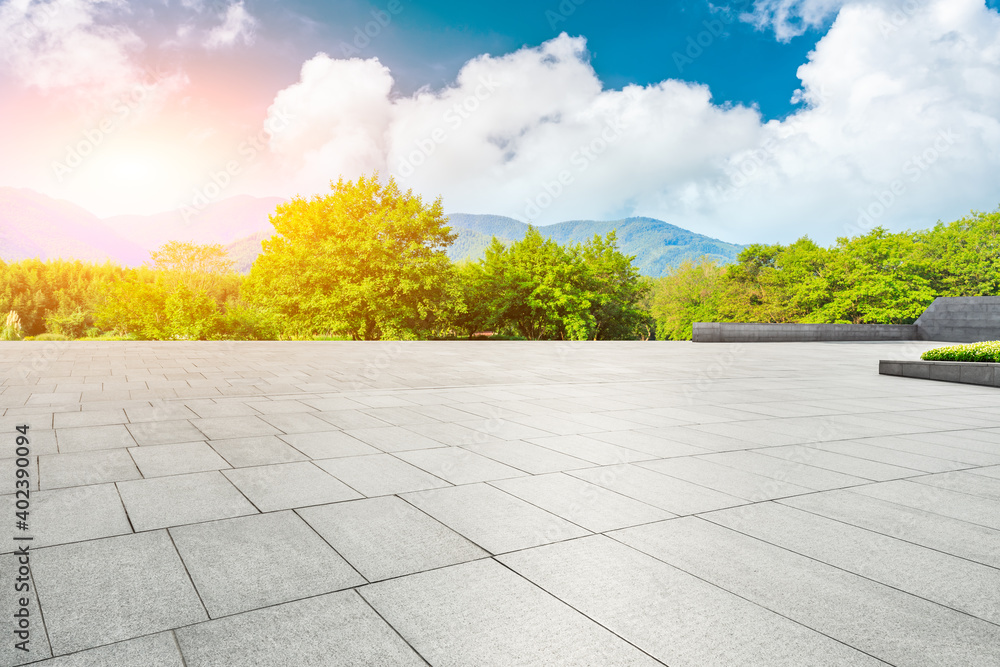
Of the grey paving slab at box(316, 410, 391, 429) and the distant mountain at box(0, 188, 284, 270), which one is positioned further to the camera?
the distant mountain at box(0, 188, 284, 270)

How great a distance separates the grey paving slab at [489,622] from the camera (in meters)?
2.00

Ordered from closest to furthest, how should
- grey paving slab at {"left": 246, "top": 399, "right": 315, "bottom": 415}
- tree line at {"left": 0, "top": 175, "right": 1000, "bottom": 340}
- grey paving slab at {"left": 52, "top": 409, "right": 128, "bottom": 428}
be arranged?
grey paving slab at {"left": 52, "top": 409, "right": 128, "bottom": 428} < grey paving slab at {"left": 246, "top": 399, "right": 315, "bottom": 415} < tree line at {"left": 0, "top": 175, "right": 1000, "bottom": 340}

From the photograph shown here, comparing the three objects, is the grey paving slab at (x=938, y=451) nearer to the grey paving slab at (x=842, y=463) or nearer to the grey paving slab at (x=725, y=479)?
the grey paving slab at (x=842, y=463)

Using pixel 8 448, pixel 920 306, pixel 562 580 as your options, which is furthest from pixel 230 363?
pixel 920 306

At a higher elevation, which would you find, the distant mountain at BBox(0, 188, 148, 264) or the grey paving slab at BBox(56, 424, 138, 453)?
the distant mountain at BBox(0, 188, 148, 264)

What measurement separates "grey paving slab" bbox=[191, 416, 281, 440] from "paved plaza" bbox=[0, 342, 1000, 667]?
46 mm

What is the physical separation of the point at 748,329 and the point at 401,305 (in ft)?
55.4

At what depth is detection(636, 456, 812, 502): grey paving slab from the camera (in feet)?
13.1

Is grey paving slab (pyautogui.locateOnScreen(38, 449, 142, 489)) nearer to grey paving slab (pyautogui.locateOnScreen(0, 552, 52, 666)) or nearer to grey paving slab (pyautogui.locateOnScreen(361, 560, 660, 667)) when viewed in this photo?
grey paving slab (pyautogui.locateOnScreen(0, 552, 52, 666))

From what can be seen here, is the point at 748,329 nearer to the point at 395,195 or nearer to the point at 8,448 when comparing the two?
the point at 395,195

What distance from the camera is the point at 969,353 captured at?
11.3 meters

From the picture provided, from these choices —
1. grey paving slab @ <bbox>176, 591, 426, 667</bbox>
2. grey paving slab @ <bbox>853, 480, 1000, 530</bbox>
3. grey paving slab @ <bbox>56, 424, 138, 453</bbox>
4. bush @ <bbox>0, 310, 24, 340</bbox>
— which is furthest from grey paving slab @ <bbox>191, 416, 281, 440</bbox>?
bush @ <bbox>0, 310, 24, 340</bbox>

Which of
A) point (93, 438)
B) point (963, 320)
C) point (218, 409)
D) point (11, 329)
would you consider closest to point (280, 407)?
point (218, 409)

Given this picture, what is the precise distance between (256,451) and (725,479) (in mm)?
3737
